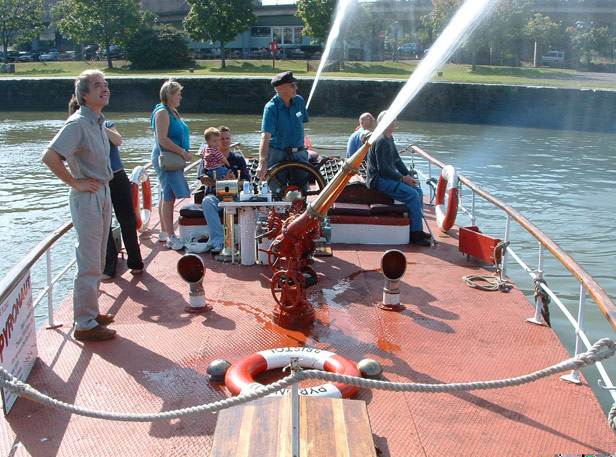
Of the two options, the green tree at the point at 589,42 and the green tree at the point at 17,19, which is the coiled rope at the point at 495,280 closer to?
the green tree at the point at 17,19

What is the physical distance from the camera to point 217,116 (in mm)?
35969

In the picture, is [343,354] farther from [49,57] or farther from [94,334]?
[49,57]

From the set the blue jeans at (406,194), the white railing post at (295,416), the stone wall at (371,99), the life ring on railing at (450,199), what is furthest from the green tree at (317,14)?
the white railing post at (295,416)

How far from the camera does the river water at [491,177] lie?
1081 centimetres

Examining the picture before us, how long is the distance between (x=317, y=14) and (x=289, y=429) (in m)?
47.5

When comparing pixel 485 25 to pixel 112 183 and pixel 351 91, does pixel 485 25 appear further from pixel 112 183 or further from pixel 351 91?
pixel 112 183

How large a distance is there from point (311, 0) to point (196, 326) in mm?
45900

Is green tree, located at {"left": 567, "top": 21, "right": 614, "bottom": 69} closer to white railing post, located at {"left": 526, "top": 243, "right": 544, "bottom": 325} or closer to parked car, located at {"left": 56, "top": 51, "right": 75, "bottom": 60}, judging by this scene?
parked car, located at {"left": 56, "top": 51, "right": 75, "bottom": 60}

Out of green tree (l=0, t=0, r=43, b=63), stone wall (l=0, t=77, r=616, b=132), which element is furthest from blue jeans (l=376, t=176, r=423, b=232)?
green tree (l=0, t=0, r=43, b=63)

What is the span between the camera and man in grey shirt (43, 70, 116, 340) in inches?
175

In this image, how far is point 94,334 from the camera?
4969 mm

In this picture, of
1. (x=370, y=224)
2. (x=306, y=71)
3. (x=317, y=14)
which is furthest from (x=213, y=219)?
(x=317, y=14)

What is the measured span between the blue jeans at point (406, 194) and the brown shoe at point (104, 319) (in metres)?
3.86

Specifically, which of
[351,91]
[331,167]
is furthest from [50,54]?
[331,167]
